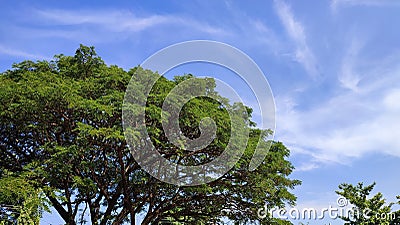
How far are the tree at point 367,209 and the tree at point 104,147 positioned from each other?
2392 millimetres

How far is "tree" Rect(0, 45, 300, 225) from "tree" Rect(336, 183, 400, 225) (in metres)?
2.39

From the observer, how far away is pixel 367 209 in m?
11.9

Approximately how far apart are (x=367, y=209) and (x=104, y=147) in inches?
291

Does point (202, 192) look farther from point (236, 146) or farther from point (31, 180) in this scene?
point (31, 180)

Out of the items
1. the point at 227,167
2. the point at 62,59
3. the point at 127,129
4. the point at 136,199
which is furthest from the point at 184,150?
the point at 62,59

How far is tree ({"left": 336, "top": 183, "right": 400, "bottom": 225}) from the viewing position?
1162 centimetres

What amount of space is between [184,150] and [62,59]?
5.15 metres

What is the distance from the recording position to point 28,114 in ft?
41.1

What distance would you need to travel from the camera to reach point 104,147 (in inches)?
508

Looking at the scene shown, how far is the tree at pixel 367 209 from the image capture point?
1162cm

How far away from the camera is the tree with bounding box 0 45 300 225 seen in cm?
1202

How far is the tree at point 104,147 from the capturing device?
39.4ft

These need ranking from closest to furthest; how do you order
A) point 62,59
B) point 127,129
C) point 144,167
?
point 127,129
point 144,167
point 62,59

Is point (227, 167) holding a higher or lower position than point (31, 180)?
higher
